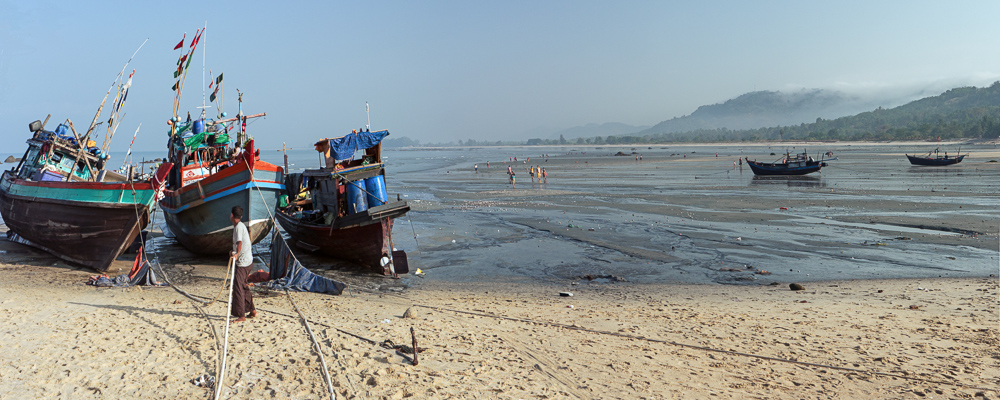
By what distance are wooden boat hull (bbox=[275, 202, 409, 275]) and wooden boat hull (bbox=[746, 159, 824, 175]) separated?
34.9 meters

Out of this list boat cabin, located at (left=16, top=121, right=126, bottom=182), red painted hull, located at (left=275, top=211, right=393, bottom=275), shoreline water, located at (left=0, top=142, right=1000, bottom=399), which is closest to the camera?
shoreline water, located at (left=0, top=142, right=1000, bottom=399)

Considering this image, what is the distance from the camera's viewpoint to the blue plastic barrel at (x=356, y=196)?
13594mm

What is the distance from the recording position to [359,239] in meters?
13.5

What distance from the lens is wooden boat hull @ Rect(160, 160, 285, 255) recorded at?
13.5 m

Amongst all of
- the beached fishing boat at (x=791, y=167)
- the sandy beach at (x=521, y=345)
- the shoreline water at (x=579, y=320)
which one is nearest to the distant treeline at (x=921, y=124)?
the beached fishing boat at (x=791, y=167)

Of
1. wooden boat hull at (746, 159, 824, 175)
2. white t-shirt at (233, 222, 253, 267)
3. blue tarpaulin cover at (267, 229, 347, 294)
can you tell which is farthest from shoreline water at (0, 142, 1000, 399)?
wooden boat hull at (746, 159, 824, 175)

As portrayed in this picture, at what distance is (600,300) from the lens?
1048cm

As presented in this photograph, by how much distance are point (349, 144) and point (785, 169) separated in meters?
35.6

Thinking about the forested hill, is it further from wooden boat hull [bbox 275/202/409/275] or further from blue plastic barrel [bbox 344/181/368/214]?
blue plastic barrel [bbox 344/181/368/214]

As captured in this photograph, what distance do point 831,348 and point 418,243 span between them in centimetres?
1273

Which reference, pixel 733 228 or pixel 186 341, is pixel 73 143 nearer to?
pixel 186 341

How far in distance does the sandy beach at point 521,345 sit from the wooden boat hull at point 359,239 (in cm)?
267

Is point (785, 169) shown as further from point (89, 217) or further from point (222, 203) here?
point (89, 217)

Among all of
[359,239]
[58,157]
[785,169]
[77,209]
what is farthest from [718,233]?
[785,169]
